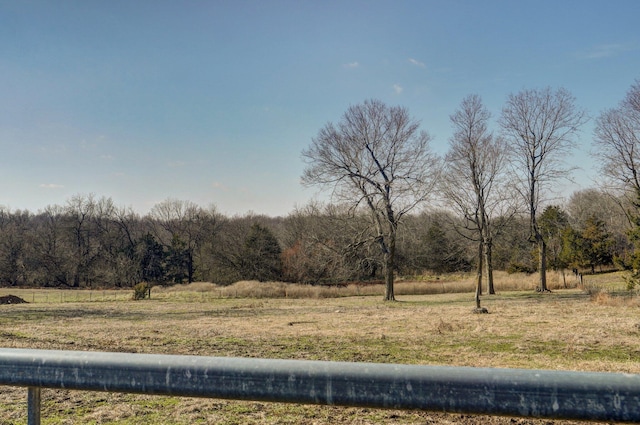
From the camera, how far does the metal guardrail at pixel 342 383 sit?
4.55 ft

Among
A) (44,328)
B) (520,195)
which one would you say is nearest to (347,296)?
(520,195)

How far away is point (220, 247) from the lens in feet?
185

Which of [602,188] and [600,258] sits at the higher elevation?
[602,188]

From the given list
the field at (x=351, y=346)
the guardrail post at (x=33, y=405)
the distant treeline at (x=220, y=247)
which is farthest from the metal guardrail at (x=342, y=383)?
the distant treeline at (x=220, y=247)

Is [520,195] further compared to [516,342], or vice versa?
[520,195]

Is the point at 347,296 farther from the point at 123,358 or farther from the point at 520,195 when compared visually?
the point at 123,358

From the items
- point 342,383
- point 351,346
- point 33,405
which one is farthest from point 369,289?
point 342,383

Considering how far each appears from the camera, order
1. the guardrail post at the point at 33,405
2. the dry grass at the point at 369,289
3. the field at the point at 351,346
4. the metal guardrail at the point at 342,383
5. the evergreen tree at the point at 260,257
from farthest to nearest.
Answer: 1. the evergreen tree at the point at 260,257
2. the dry grass at the point at 369,289
3. the field at the point at 351,346
4. the guardrail post at the point at 33,405
5. the metal guardrail at the point at 342,383

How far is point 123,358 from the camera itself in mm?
1730

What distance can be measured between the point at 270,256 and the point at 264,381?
174ft

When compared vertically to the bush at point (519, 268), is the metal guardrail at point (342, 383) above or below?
above

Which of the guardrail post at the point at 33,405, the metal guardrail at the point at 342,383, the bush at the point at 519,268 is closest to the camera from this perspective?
the metal guardrail at the point at 342,383

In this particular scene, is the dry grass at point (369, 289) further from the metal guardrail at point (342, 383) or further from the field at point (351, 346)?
the metal guardrail at point (342, 383)

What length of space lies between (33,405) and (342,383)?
127 centimetres
